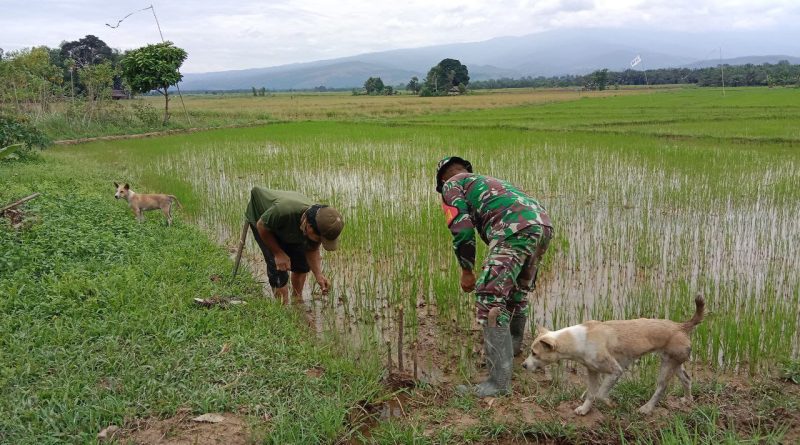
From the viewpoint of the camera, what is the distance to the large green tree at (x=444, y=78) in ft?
169

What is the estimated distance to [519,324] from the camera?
3.82 m

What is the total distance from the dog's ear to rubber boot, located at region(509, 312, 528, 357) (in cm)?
83

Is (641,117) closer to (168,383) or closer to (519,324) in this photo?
(519,324)

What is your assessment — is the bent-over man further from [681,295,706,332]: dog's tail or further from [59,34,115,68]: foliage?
[59,34,115,68]: foliage

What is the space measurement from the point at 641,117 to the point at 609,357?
1840cm

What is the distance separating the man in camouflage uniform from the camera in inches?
127

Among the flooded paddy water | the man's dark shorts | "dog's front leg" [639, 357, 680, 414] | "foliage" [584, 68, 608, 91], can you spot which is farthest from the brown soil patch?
"foliage" [584, 68, 608, 91]

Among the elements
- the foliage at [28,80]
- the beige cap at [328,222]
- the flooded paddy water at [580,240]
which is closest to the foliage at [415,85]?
the foliage at [28,80]

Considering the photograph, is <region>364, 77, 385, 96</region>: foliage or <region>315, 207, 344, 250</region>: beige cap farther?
<region>364, 77, 385, 96</region>: foliage

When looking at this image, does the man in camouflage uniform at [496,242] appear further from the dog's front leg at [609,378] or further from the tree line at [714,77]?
the tree line at [714,77]

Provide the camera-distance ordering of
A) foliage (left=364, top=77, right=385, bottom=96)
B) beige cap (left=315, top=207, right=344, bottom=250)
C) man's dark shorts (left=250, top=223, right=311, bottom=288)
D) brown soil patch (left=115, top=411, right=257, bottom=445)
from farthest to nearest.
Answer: foliage (left=364, top=77, right=385, bottom=96) → man's dark shorts (left=250, top=223, right=311, bottom=288) → beige cap (left=315, top=207, right=344, bottom=250) → brown soil patch (left=115, top=411, right=257, bottom=445)

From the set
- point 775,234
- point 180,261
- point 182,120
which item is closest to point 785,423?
point 775,234

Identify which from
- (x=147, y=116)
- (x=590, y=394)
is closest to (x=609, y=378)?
(x=590, y=394)

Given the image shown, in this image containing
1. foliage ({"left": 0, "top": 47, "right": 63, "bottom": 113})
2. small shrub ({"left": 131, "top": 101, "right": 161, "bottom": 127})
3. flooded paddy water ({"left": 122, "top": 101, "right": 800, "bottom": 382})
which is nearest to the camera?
flooded paddy water ({"left": 122, "top": 101, "right": 800, "bottom": 382})
